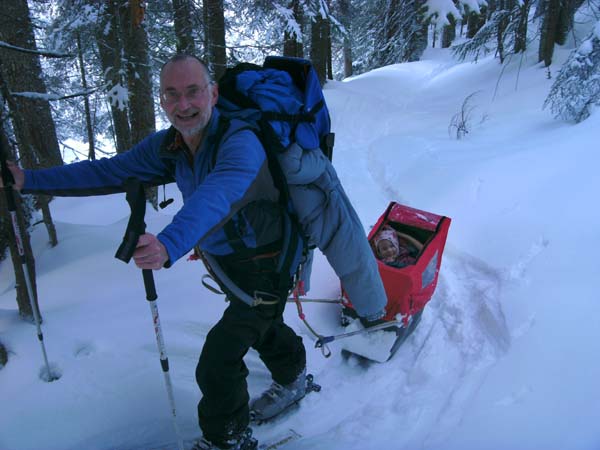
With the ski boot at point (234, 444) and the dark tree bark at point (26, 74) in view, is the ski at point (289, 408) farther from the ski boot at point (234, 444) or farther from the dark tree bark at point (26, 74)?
the dark tree bark at point (26, 74)

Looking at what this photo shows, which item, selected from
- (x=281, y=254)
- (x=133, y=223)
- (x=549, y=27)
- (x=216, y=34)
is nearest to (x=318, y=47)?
(x=216, y=34)

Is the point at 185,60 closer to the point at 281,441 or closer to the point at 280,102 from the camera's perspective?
the point at 280,102

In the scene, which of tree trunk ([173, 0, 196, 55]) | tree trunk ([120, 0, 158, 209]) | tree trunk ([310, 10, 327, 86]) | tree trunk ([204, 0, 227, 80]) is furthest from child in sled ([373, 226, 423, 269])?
tree trunk ([310, 10, 327, 86])

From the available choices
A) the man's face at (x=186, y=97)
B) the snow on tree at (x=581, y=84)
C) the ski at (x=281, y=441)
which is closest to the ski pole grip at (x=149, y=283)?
the man's face at (x=186, y=97)

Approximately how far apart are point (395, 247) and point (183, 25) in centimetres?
688

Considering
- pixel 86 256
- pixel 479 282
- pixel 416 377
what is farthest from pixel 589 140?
pixel 86 256

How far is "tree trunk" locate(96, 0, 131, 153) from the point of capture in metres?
5.82

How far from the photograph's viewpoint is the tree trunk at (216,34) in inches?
345

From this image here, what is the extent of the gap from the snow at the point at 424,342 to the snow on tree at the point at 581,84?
0.46 metres

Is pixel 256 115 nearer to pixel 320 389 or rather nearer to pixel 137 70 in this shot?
pixel 320 389

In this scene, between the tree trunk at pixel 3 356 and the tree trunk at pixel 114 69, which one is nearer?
the tree trunk at pixel 3 356

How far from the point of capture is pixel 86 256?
505cm

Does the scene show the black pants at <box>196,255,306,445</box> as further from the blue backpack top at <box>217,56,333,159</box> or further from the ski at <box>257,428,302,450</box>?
the blue backpack top at <box>217,56,333,159</box>

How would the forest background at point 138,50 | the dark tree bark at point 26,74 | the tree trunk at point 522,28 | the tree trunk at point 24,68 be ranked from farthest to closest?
1. the tree trunk at point 522,28
2. the tree trunk at point 24,68
3. the dark tree bark at point 26,74
4. the forest background at point 138,50
